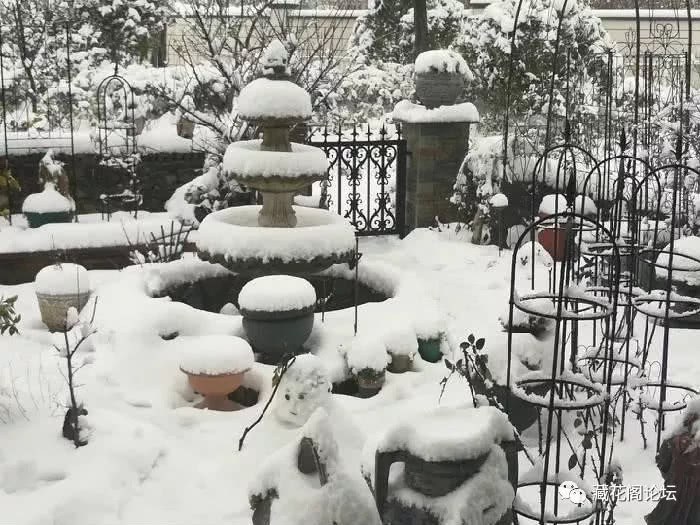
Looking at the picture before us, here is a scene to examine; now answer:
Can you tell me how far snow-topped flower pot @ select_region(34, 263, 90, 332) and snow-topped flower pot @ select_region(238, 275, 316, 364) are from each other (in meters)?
1.81

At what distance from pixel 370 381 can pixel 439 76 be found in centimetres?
570

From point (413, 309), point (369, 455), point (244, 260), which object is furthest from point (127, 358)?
point (369, 455)

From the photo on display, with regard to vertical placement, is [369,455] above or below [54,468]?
above

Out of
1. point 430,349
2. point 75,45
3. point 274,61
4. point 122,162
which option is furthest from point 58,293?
point 75,45

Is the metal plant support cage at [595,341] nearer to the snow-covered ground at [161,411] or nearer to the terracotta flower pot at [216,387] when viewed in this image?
the snow-covered ground at [161,411]

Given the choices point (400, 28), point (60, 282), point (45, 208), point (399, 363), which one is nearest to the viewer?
point (399, 363)

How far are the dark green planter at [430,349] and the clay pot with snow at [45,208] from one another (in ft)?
16.3

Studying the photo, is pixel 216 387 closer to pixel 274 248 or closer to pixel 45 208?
pixel 274 248

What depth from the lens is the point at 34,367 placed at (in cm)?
611

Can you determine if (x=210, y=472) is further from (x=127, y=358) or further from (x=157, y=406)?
(x=127, y=358)

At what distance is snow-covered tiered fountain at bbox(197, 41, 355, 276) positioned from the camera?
697 centimetres

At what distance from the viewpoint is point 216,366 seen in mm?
5637

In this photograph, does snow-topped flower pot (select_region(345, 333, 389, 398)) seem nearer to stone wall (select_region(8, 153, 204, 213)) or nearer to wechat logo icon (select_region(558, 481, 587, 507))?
wechat logo icon (select_region(558, 481, 587, 507))

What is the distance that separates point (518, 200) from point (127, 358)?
5.59 meters
